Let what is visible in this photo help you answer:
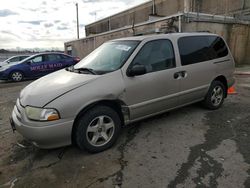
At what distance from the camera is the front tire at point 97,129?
2.85 meters

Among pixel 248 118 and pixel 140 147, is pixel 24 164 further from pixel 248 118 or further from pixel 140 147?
pixel 248 118

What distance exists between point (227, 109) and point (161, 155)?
2.62m

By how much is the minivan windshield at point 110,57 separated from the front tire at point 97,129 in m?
0.66

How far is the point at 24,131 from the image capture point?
274cm

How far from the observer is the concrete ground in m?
2.44

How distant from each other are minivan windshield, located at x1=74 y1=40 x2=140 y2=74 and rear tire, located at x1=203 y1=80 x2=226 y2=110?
6.82 feet

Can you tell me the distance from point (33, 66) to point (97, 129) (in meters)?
9.67

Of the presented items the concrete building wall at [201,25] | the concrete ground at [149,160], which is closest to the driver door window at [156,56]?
the concrete ground at [149,160]

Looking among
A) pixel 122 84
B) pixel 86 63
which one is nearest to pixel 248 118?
pixel 122 84

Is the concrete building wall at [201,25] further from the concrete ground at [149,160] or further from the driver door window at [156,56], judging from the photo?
the concrete ground at [149,160]

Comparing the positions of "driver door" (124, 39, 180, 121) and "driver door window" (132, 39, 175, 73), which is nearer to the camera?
"driver door" (124, 39, 180, 121)

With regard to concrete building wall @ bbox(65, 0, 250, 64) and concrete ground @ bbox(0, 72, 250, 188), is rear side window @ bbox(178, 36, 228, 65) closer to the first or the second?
concrete ground @ bbox(0, 72, 250, 188)

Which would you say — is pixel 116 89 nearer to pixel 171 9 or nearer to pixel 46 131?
Result: pixel 46 131

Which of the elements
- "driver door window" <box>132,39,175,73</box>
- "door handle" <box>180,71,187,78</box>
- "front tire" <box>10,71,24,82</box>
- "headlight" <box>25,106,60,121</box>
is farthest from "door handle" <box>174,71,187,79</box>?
"front tire" <box>10,71,24,82</box>
